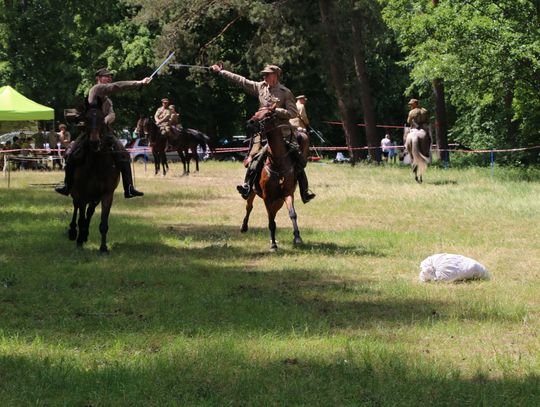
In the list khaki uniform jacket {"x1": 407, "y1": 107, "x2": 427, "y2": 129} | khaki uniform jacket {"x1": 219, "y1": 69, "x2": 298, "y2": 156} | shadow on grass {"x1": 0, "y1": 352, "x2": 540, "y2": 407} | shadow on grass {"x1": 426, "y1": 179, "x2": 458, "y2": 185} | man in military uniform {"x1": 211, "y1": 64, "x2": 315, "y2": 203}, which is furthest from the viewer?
shadow on grass {"x1": 426, "y1": 179, "x2": 458, "y2": 185}

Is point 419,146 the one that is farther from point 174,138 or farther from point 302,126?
point 174,138

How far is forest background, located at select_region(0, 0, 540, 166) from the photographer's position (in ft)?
104

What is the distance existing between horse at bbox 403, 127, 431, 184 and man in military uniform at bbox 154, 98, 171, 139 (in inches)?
358

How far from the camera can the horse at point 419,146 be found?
3109 cm

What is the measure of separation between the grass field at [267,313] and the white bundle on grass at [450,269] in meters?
0.20

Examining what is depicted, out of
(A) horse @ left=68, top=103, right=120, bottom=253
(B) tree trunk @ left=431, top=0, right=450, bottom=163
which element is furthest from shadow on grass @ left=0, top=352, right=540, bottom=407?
(B) tree trunk @ left=431, top=0, right=450, bottom=163

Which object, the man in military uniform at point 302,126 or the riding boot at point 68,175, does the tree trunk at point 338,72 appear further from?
the riding boot at point 68,175

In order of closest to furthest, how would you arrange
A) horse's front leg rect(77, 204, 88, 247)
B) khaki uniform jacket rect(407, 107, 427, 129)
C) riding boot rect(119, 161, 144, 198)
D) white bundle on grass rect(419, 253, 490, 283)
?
white bundle on grass rect(419, 253, 490, 283) → riding boot rect(119, 161, 144, 198) → horse's front leg rect(77, 204, 88, 247) → khaki uniform jacket rect(407, 107, 427, 129)

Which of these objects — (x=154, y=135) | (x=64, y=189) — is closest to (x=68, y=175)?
(x=64, y=189)

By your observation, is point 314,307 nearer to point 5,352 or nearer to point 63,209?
point 5,352

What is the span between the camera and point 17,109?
38.3m

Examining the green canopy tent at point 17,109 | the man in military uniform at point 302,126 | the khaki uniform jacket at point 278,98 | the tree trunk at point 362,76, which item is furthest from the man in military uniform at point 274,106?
the tree trunk at point 362,76

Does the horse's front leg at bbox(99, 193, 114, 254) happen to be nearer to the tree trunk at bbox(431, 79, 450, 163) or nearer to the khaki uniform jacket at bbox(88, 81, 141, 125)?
the khaki uniform jacket at bbox(88, 81, 141, 125)

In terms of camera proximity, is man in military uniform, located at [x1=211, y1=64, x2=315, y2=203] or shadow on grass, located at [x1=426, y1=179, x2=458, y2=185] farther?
shadow on grass, located at [x1=426, y1=179, x2=458, y2=185]
